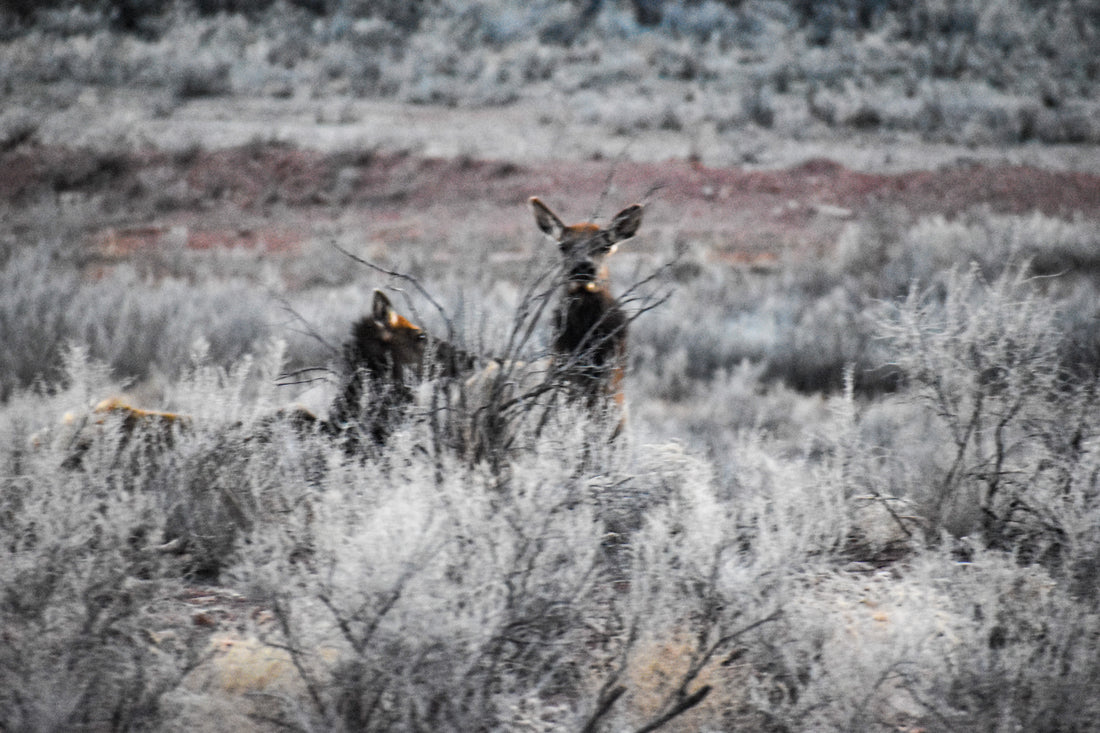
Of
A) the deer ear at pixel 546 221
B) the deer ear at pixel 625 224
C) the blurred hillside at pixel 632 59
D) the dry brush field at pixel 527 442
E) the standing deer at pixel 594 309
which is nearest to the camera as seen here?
the dry brush field at pixel 527 442

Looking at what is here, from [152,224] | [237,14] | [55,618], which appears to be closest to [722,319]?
[55,618]

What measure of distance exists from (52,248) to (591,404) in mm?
10834

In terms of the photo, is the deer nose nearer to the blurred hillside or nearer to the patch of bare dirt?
the patch of bare dirt

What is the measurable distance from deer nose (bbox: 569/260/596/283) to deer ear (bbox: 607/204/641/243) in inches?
6.7

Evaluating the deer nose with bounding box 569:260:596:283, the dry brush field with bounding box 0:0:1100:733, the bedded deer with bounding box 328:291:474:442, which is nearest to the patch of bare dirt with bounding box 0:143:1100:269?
the dry brush field with bounding box 0:0:1100:733

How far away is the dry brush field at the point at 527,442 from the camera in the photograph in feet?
9.50

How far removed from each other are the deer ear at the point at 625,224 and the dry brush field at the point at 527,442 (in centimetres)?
12

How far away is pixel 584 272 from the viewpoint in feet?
15.5

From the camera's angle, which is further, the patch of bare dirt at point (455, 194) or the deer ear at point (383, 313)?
the patch of bare dirt at point (455, 194)

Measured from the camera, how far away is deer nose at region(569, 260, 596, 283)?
4662mm

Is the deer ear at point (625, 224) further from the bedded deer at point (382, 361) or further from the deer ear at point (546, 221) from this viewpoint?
the bedded deer at point (382, 361)

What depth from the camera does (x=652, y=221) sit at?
18.5 m

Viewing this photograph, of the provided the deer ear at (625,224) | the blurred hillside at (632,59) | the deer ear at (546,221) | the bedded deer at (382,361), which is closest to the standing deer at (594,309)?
the deer ear at (625,224)

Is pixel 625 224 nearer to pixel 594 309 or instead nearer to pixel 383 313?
pixel 594 309
